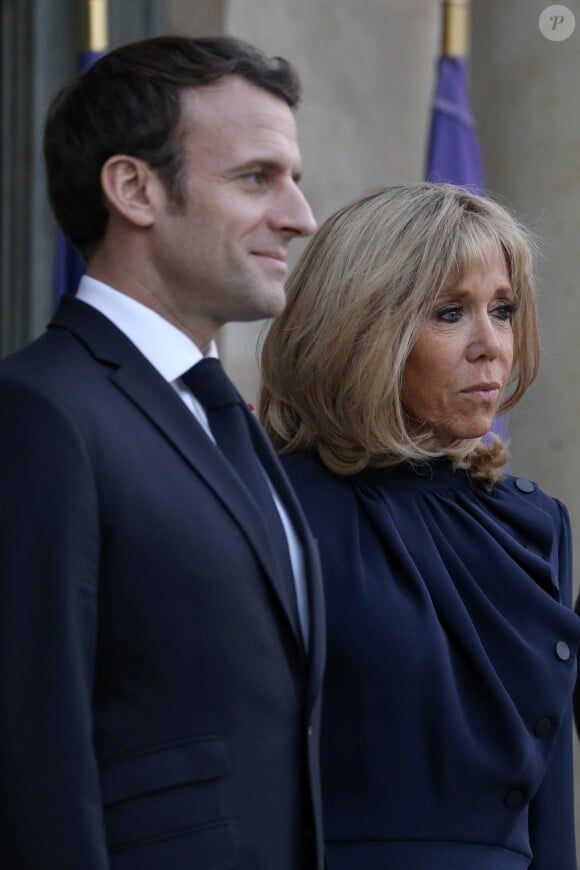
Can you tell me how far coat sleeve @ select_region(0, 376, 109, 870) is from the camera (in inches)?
A: 70.9

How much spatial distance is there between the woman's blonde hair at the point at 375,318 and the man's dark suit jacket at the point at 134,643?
76cm

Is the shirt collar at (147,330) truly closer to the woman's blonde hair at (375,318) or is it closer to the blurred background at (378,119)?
the woman's blonde hair at (375,318)

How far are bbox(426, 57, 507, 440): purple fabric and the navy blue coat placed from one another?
2.72 meters

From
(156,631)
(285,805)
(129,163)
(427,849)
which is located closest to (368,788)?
(427,849)

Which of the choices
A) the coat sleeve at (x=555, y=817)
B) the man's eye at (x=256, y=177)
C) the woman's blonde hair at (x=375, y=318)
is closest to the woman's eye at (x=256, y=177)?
the man's eye at (x=256, y=177)

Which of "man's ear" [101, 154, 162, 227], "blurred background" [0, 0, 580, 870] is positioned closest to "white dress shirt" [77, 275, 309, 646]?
"man's ear" [101, 154, 162, 227]

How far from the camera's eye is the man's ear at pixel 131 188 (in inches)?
83.4

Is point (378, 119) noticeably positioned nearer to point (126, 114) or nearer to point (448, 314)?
point (448, 314)

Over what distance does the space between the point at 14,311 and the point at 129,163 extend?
3.69m

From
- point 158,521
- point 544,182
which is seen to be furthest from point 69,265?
point 158,521

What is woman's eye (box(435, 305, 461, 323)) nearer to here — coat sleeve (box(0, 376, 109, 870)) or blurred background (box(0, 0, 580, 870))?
coat sleeve (box(0, 376, 109, 870))

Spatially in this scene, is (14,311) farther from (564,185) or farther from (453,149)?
(564,185)

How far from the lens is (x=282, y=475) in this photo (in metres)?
2.24

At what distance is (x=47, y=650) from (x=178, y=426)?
371 mm
